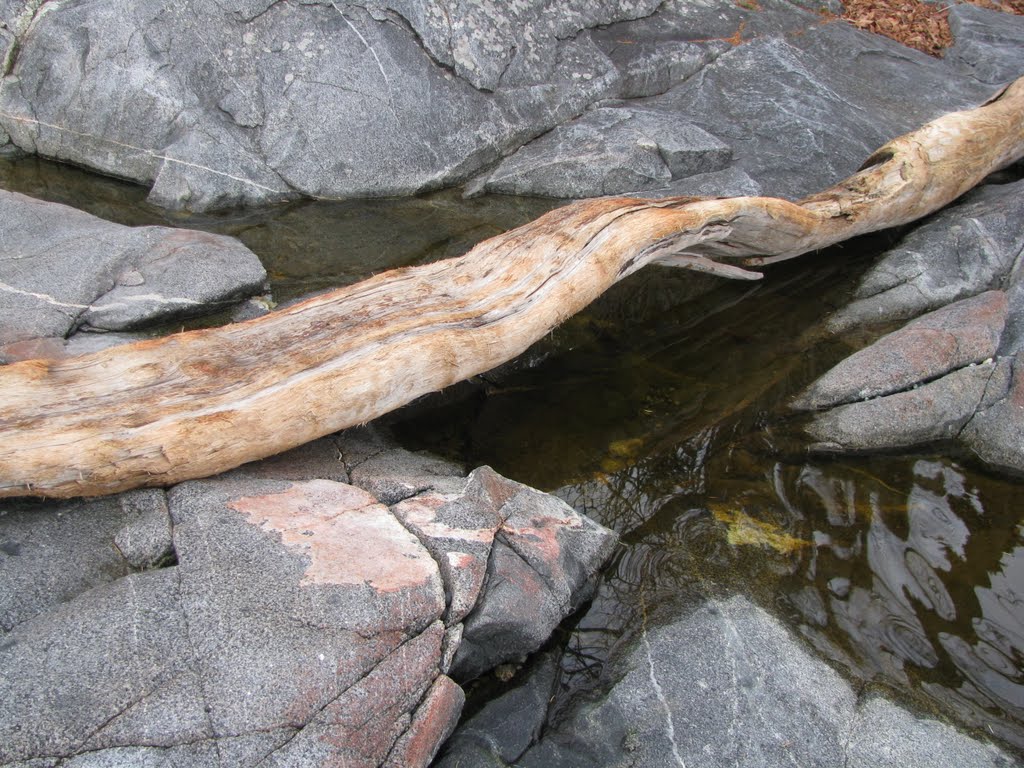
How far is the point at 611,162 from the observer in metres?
6.59

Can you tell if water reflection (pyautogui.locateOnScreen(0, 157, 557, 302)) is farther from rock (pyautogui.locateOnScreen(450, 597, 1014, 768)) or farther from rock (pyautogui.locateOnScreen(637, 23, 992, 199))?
rock (pyautogui.locateOnScreen(450, 597, 1014, 768))

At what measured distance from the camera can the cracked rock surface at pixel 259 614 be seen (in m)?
2.35

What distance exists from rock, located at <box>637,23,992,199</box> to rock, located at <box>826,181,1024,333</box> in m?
1.10

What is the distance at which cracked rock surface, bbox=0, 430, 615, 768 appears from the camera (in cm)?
235

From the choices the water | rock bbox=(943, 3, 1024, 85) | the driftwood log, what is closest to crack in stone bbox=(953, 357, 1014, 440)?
the water

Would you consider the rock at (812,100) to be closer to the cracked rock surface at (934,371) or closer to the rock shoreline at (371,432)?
the rock shoreline at (371,432)

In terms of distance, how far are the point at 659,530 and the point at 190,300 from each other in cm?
302

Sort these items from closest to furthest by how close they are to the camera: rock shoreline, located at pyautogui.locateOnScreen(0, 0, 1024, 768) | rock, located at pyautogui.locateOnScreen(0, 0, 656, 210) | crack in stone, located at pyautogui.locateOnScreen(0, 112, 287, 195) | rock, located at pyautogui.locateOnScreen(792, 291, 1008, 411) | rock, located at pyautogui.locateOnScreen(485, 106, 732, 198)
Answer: rock shoreline, located at pyautogui.locateOnScreen(0, 0, 1024, 768), rock, located at pyautogui.locateOnScreen(792, 291, 1008, 411), crack in stone, located at pyautogui.locateOnScreen(0, 112, 287, 195), rock, located at pyautogui.locateOnScreen(0, 0, 656, 210), rock, located at pyautogui.locateOnScreen(485, 106, 732, 198)

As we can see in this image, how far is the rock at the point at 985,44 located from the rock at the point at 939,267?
124 inches

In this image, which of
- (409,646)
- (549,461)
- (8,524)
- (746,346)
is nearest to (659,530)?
(549,461)

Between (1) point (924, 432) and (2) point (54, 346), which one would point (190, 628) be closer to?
(2) point (54, 346)

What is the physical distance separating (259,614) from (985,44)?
374 inches

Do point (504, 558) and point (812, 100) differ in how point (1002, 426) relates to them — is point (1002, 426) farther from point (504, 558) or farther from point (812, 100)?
point (812, 100)

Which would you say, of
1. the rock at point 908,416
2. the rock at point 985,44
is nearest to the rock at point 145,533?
the rock at point 908,416
